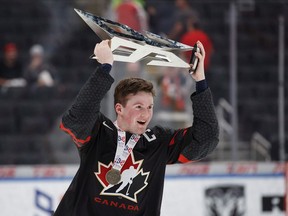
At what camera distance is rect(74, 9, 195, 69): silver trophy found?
373cm

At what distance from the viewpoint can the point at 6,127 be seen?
7.98 metres

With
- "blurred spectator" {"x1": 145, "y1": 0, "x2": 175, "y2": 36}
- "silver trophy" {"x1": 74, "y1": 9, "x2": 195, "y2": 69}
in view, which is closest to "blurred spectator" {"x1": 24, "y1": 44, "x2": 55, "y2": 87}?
"blurred spectator" {"x1": 145, "y1": 0, "x2": 175, "y2": 36}

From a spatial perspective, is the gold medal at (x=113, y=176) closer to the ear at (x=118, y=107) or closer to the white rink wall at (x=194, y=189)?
the ear at (x=118, y=107)

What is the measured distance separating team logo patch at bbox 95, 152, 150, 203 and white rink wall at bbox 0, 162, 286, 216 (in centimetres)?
255

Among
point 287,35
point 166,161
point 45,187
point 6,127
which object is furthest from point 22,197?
point 287,35

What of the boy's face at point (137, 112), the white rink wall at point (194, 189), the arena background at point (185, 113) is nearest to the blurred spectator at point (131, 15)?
the arena background at point (185, 113)

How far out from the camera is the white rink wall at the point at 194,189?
6.35 metres

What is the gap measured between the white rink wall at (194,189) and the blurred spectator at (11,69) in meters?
1.84

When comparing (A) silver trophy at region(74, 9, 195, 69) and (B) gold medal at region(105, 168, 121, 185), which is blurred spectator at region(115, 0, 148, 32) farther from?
(B) gold medal at region(105, 168, 121, 185)

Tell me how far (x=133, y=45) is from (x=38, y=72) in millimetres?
4585

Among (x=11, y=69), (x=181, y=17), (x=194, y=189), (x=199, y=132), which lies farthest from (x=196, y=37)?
(x=199, y=132)

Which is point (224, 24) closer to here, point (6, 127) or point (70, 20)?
point (70, 20)

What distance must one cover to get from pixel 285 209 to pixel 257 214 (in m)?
0.26

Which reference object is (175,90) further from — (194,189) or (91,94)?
(91,94)
